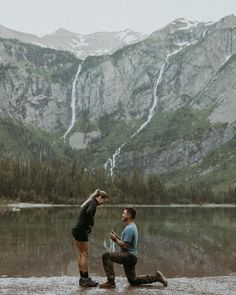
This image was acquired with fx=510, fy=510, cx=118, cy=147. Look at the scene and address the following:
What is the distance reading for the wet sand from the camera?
2200 cm

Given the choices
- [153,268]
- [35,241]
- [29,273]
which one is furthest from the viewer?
[35,241]

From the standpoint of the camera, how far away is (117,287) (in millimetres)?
23516

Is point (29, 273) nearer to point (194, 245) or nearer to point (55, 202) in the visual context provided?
point (194, 245)

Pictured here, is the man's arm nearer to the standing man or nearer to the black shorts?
the standing man

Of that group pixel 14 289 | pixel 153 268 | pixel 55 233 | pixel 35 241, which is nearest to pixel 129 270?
pixel 14 289

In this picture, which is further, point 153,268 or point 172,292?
point 153,268

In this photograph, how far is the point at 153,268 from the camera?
32750mm

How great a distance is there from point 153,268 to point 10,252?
11117 mm

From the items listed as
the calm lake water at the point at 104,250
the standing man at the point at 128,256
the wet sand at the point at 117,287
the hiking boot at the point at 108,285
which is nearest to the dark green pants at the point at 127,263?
the standing man at the point at 128,256

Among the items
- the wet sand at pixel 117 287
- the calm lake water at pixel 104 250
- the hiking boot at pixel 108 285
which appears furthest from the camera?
the calm lake water at pixel 104 250

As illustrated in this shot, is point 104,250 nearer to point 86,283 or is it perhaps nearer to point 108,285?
point 86,283

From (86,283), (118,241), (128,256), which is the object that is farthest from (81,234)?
(128,256)

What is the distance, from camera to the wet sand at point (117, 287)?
22000mm

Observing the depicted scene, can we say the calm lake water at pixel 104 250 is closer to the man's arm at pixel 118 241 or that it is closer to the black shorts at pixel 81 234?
the black shorts at pixel 81 234
